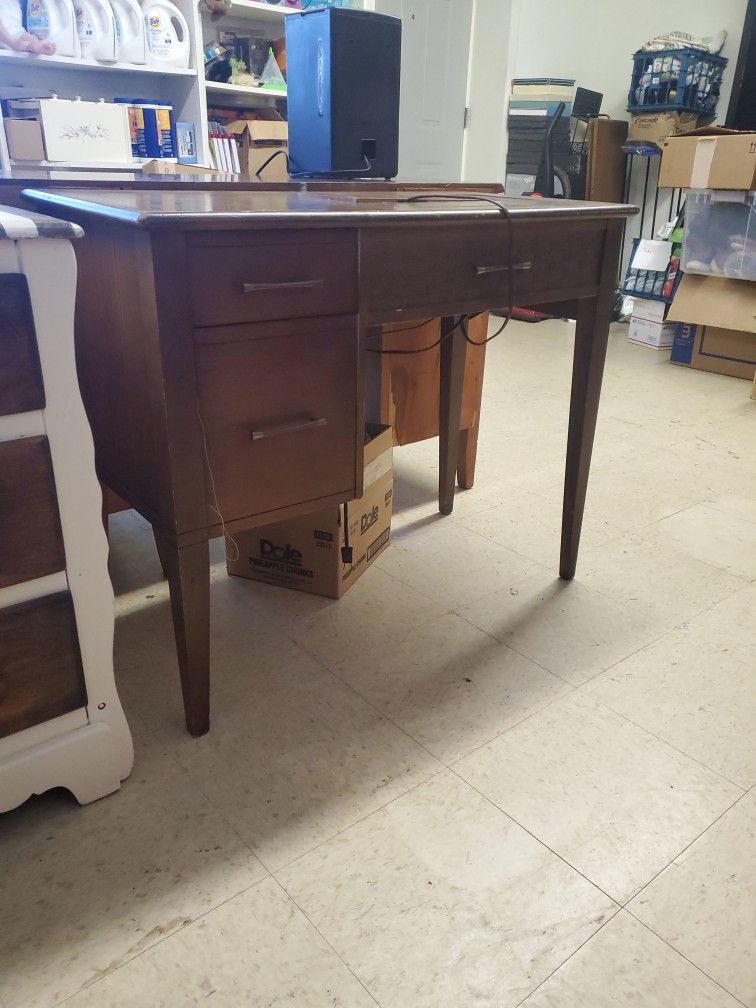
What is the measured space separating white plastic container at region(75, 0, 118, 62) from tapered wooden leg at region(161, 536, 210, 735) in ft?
8.31

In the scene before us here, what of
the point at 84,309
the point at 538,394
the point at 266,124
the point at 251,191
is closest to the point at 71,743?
the point at 84,309

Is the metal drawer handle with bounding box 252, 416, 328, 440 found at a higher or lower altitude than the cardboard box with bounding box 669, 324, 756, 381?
higher

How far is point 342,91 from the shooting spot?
189 centimetres

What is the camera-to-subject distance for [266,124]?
3219mm

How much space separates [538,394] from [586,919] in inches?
92.7

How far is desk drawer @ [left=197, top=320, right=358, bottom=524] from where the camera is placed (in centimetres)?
102

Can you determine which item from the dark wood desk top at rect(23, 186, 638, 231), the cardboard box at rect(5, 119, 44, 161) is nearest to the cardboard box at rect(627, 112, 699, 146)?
the cardboard box at rect(5, 119, 44, 161)

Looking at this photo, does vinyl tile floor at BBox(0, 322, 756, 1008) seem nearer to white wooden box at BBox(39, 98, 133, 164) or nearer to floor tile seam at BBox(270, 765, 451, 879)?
floor tile seam at BBox(270, 765, 451, 879)

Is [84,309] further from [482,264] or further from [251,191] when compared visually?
[482,264]

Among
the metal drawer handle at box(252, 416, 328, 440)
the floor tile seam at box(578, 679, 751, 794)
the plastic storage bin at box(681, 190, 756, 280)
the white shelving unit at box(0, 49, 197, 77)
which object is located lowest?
the floor tile seam at box(578, 679, 751, 794)

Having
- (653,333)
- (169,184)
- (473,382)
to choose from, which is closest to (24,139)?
(169,184)

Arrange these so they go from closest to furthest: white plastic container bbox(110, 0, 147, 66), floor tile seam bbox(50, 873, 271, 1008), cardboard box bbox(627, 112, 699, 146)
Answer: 1. floor tile seam bbox(50, 873, 271, 1008)
2. white plastic container bbox(110, 0, 147, 66)
3. cardboard box bbox(627, 112, 699, 146)

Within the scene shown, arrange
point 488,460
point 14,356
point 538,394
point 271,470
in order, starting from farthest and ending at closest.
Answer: point 538,394
point 488,460
point 271,470
point 14,356

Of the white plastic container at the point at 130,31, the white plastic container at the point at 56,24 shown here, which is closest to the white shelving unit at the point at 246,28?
the white plastic container at the point at 130,31
